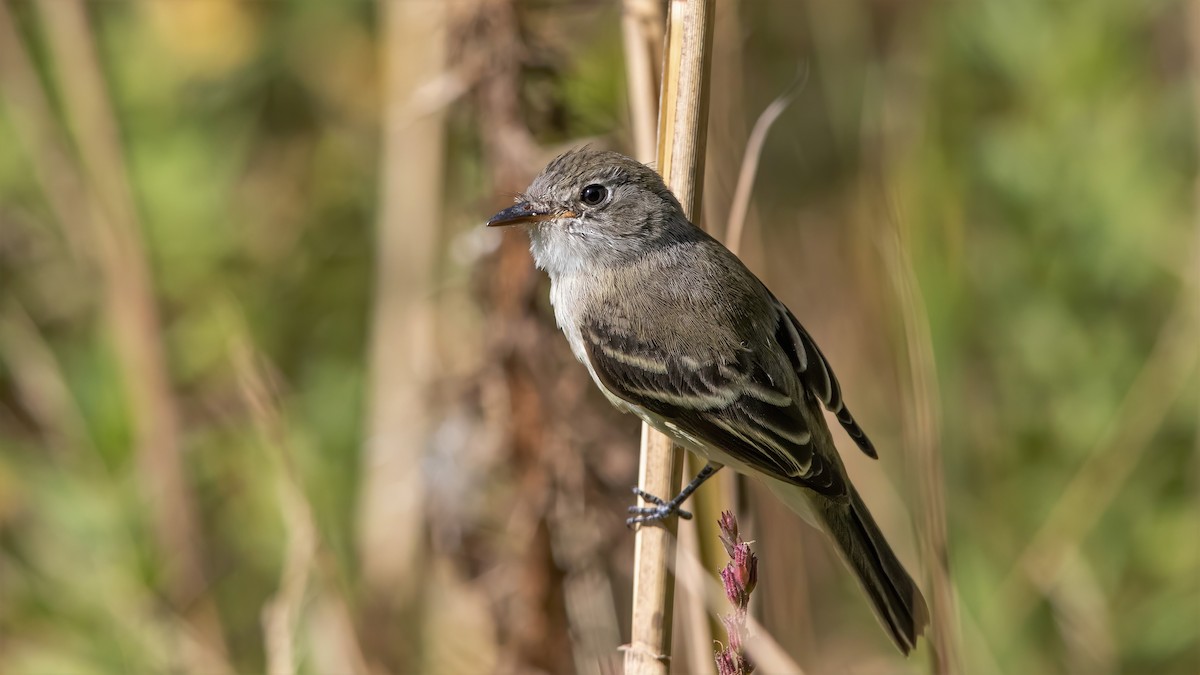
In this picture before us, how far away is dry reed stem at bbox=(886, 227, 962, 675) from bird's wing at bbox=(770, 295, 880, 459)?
0.30m

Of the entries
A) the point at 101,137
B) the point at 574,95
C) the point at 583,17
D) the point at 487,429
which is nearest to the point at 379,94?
→ the point at 583,17

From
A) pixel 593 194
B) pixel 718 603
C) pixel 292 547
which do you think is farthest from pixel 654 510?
pixel 292 547

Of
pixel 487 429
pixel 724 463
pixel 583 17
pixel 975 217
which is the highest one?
pixel 583 17

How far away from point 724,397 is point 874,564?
0.49m

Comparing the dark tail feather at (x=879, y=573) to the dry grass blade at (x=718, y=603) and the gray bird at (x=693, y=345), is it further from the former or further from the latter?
the dry grass blade at (x=718, y=603)

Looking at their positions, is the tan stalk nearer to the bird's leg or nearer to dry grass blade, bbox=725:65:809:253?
the bird's leg

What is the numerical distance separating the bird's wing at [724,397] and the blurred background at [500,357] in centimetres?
21

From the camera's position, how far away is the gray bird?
103 inches

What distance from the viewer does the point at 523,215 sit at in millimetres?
2725

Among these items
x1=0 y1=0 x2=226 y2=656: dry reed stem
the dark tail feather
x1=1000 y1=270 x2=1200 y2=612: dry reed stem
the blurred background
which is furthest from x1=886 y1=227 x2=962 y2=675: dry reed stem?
x1=0 y1=0 x2=226 y2=656: dry reed stem

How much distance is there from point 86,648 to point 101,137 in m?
1.42

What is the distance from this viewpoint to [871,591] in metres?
2.68

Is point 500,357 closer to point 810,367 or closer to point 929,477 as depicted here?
point 810,367

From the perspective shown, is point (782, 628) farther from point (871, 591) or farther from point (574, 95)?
point (574, 95)
